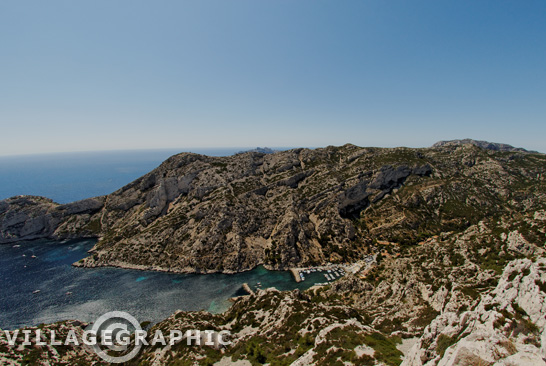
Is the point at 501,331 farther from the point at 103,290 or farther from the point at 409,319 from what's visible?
the point at 103,290

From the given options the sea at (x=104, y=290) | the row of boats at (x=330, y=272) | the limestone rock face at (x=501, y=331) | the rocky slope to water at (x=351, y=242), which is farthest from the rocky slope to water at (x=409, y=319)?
the sea at (x=104, y=290)

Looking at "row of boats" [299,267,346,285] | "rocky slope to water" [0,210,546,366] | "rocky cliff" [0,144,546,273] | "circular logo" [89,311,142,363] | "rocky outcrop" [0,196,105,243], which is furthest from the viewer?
"rocky outcrop" [0,196,105,243]

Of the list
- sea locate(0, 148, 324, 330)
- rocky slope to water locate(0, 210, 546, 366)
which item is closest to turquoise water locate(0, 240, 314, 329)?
sea locate(0, 148, 324, 330)

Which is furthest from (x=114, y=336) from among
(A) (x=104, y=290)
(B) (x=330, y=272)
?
(B) (x=330, y=272)

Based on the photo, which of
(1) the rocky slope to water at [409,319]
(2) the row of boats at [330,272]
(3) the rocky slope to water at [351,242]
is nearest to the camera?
(1) the rocky slope to water at [409,319]

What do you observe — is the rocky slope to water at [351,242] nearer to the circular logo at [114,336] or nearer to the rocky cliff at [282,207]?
the rocky cliff at [282,207]

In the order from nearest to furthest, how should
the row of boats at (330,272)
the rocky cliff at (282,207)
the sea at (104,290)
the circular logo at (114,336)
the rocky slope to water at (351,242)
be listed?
the rocky slope to water at (351,242), the circular logo at (114,336), the sea at (104,290), the row of boats at (330,272), the rocky cliff at (282,207)

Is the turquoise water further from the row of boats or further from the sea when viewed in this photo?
the row of boats
